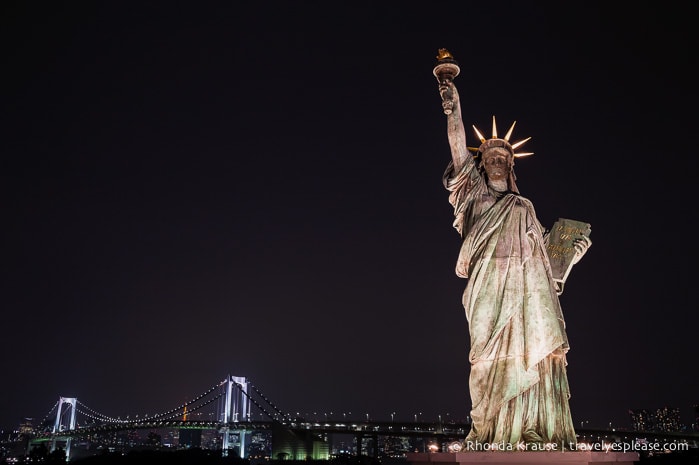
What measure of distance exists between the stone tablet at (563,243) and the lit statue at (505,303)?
0.12 m

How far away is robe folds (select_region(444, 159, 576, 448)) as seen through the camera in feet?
34.3

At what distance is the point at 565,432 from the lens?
34.3 ft

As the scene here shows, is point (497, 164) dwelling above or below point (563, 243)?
above

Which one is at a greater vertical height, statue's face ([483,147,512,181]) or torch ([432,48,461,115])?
torch ([432,48,461,115])

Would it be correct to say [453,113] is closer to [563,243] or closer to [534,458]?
[563,243]

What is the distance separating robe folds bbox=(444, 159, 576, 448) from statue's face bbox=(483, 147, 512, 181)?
0.51 m

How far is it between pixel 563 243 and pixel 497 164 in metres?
1.87

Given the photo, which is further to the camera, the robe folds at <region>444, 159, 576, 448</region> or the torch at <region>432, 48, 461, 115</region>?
the torch at <region>432, 48, 461, 115</region>

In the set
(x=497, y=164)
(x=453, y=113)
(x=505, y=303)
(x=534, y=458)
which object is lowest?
(x=534, y=458)

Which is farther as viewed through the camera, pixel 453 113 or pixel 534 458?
pixel 453 113

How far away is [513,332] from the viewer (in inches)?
424

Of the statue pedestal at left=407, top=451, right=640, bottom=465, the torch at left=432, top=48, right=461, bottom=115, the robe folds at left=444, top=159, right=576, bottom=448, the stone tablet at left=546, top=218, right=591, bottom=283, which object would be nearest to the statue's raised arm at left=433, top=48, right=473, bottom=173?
the torch at left=432, top=48, right=461, bottom=115

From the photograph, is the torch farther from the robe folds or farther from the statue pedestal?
the statue pedestal

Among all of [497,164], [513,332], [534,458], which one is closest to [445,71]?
[497,164]
